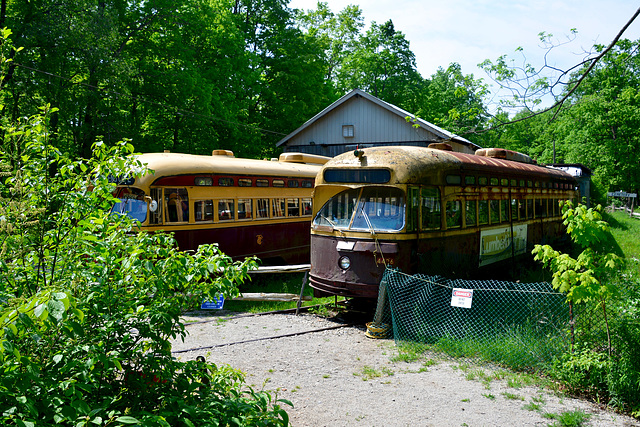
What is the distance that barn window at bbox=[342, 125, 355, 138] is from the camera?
26078 millimetres

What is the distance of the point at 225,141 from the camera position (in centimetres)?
2788

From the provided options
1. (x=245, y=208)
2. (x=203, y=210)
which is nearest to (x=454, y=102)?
(x=245, y=208)

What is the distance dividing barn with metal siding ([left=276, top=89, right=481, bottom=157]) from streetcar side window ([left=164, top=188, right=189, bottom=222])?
14.4m

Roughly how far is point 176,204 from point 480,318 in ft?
22.5

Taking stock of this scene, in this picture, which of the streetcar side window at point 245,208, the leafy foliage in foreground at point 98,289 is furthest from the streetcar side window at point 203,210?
the leafy foliage in foreground at point 98,289

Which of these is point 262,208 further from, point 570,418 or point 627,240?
point 627,240

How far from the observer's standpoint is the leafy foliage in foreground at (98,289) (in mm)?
2742

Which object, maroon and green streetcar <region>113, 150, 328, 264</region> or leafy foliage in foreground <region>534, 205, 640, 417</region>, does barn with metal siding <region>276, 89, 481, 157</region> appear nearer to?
maroon and green streetcar <region>113, 150, 328, 264</region>

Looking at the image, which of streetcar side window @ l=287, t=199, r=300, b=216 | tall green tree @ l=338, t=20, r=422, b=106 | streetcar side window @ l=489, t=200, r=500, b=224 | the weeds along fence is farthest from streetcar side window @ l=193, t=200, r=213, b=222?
tall green tree @ l=338, t=20, r=422, b=106

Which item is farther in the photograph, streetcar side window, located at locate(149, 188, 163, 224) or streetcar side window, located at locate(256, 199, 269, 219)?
streetcar side window, located at locate(256, 199, 269, 219)

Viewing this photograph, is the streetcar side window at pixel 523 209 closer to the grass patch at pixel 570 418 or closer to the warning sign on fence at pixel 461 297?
the warning sign on fence at pixel 461 297

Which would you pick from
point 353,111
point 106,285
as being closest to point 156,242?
point 106,285

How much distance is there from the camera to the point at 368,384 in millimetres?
6445

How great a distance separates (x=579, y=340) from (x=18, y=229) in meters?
6.29
